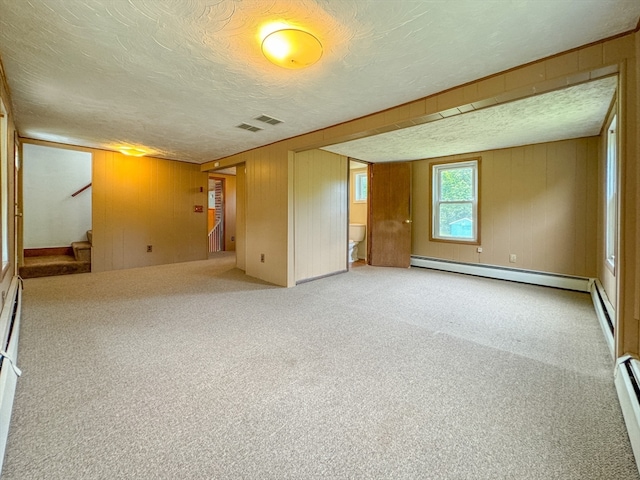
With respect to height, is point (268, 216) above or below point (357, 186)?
below

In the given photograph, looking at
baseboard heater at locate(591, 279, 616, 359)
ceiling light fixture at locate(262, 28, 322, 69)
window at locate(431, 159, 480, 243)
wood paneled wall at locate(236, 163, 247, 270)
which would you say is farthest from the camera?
wood paneled wall at locate(236, 163, 247, 270)

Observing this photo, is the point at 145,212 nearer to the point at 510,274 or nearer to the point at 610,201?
the point at 510,274

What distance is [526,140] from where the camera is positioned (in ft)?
13.3

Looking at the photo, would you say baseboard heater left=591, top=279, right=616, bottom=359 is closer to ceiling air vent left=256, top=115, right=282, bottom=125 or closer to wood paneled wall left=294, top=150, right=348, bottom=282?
wood paneled wall left=294, top=150, right=348, bottom=282

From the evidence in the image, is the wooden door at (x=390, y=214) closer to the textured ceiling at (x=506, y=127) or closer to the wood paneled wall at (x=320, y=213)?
the textured ceiling at (x=506, y=127)

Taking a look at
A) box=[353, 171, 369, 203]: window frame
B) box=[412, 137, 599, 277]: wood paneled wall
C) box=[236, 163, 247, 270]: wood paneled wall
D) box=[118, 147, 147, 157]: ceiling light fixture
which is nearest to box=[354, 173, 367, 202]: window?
box=[353, 171, 369, 203]: window frame

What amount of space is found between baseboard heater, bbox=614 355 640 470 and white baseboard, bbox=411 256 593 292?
9.09 feet

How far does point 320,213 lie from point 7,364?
370 centimetres

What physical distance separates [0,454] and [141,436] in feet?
1.58

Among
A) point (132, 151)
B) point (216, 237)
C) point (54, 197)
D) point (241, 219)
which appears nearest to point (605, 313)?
point (241, 219)

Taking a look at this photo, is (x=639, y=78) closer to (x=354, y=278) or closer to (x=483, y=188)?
(x=483, y=188)

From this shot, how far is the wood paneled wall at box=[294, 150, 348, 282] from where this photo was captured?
432 centimetres

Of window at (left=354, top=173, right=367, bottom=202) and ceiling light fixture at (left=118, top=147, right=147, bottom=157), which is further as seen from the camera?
window at (left=354, top=173, right=367, bottom=202)

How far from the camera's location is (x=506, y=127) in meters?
3.51
